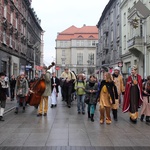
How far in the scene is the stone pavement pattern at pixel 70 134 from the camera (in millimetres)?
6678

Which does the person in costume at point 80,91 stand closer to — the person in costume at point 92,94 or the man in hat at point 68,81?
the person in costume at point 92,94

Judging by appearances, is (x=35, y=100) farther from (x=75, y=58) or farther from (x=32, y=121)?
(x=75, y=58)

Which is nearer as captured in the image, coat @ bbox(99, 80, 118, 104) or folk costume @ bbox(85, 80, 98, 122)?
coat @ bbox(99, 80, 118, 104)

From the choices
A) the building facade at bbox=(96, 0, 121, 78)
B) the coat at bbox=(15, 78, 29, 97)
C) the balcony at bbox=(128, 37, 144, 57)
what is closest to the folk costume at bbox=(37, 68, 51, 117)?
the coat at bbox=(15, 78, 29, 97)

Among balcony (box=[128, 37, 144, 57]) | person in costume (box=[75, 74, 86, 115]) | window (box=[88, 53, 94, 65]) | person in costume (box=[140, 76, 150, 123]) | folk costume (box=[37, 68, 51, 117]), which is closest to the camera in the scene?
person in costume (box=[140, 76, 150, 123])

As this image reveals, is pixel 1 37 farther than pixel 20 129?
Yes

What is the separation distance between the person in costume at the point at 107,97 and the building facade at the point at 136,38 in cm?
1212

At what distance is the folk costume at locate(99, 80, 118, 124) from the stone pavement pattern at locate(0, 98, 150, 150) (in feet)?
1.18

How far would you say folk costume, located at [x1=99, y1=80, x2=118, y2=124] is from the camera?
9.79 metres

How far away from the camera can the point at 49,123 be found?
9766 mm

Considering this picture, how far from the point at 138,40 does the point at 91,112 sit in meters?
19.5

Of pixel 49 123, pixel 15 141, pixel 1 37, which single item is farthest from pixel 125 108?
pixel 1 37

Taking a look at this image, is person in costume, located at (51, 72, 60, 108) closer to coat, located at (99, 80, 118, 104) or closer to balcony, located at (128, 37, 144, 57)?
coat, located at (99, 80, 118, 104)

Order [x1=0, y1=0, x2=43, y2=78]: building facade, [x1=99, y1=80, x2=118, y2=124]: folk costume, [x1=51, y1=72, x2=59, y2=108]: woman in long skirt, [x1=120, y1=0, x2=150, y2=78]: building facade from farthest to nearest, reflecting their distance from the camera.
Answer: [x1=0, y1=0, x2=43, y2=78]: building facade, [x1=120, y1=0, x2=150, y2=78]: building facade, [x1=51, y1=72, x2=59, y2=108]: woman in long skirt, [x1=99, y1=80, x2=118, y2=124]: folk costume
